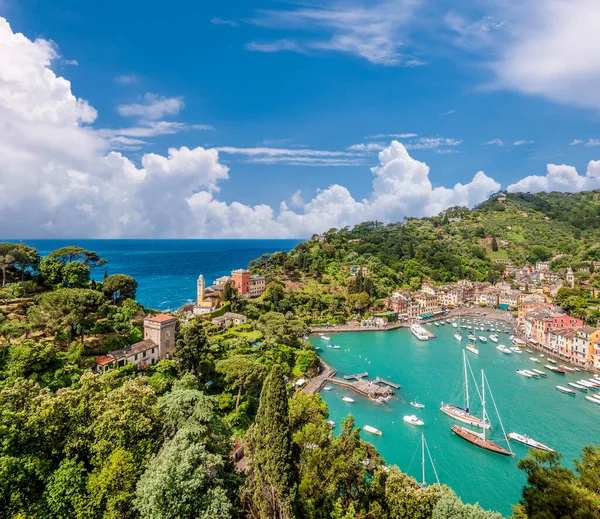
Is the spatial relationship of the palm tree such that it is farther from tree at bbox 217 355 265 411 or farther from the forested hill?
the forested hill

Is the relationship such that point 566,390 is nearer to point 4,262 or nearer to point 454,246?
point 4,262

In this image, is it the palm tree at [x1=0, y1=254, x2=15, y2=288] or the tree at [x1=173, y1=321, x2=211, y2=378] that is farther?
the palm tree at [x1=0, y1=254, x2=15, y2=288]

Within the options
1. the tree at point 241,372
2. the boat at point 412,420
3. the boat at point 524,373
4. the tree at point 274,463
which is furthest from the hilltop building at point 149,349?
the boat at point 524,373

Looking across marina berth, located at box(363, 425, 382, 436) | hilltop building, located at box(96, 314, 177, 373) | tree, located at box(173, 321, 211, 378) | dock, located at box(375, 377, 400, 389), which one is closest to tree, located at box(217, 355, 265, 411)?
tree, located at box(173, 321, 211, 378)

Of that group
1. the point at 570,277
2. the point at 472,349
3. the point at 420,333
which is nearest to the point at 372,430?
the point at 472,349

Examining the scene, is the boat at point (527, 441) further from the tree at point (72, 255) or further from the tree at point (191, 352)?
the tree at point (72, 255)
